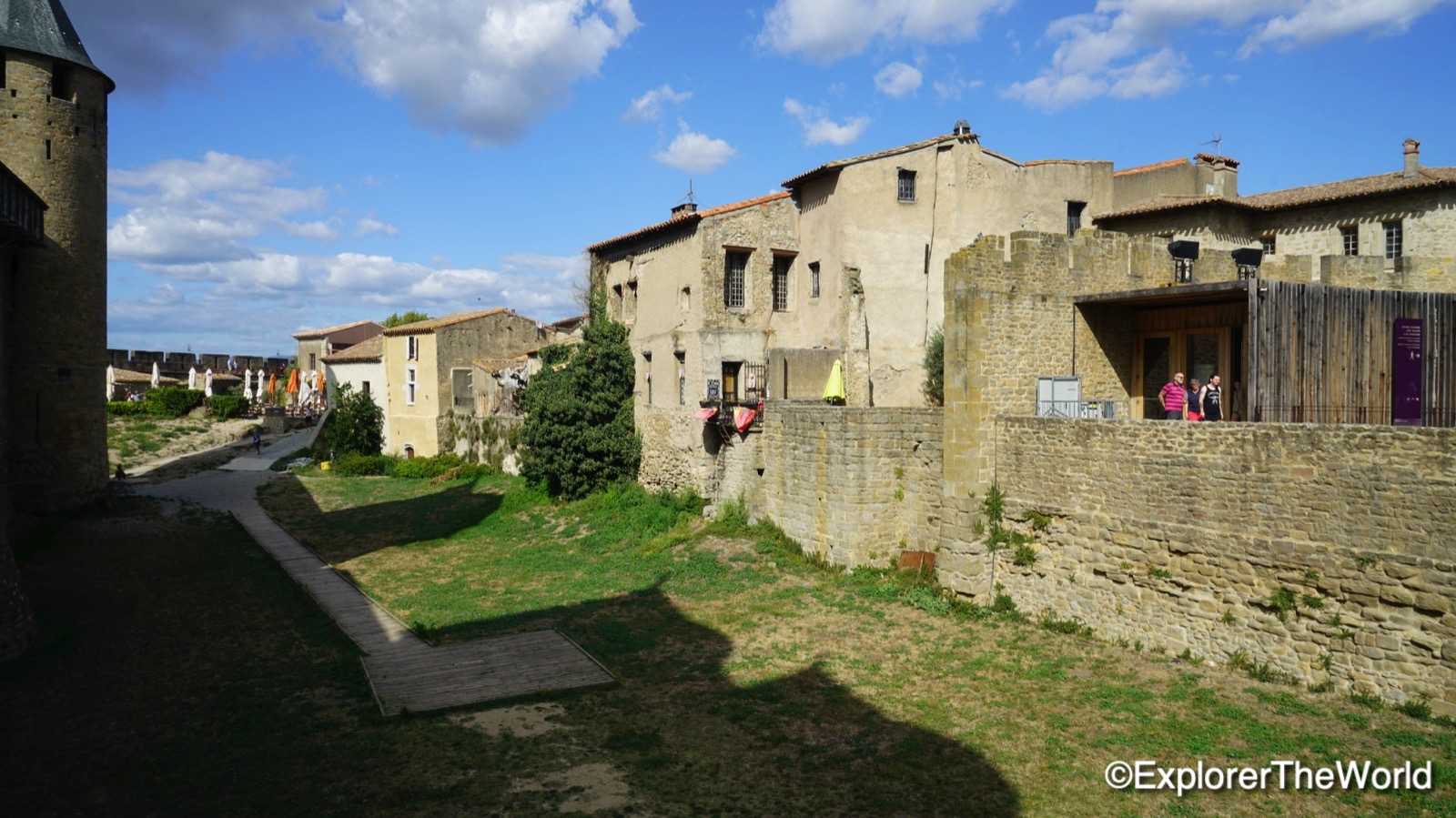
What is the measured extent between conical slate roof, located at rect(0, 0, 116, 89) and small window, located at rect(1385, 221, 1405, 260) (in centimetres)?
3604

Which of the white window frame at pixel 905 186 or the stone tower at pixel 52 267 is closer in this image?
the white window frame at pixel 905 186

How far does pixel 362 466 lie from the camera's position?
39469mm

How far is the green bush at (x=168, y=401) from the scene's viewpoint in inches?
1904

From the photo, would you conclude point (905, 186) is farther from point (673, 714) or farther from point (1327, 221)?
point (673, 714)

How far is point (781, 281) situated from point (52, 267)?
20003 millimetres

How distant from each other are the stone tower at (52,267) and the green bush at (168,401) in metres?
25.9

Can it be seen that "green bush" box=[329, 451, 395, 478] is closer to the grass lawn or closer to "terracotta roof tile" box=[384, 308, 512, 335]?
"terracotta roof tile" box=[384, 308, 512, 335]

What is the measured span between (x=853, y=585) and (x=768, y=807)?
865 centimetres

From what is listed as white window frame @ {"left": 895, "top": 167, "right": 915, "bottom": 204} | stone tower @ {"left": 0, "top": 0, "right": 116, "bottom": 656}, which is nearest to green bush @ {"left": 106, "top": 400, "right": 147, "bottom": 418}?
stone tower @ {"left": 0, "top": 0, "right": 116, "bottom": 656}

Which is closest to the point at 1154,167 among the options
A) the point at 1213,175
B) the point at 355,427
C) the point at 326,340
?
the point at 1213,175

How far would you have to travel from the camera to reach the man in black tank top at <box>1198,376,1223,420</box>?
1491 centimetres

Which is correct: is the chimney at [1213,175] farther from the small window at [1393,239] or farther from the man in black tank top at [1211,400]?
the man in black tank top at [1211,400]

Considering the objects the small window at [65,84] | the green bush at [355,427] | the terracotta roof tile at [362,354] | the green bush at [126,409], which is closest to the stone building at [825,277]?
the small window at [65,84]

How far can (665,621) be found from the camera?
15.9 m
